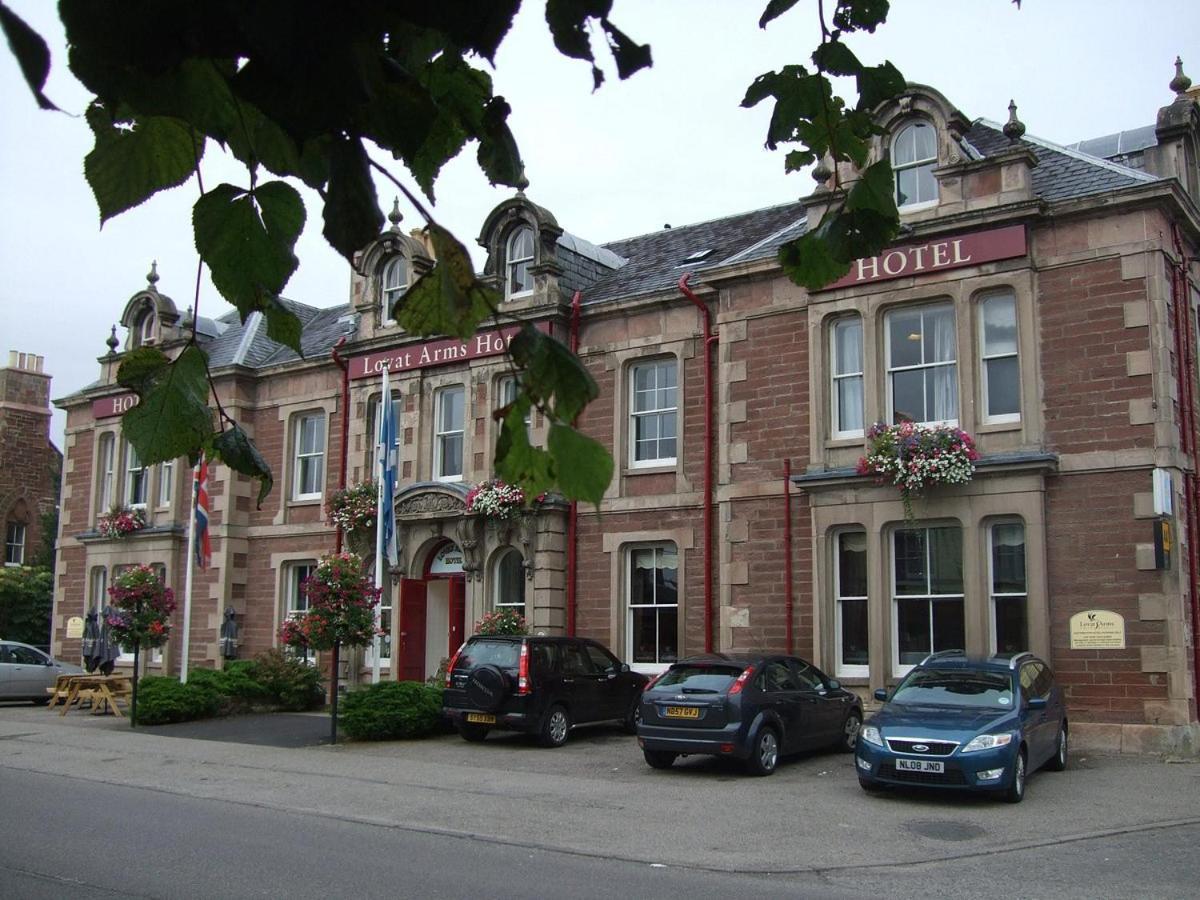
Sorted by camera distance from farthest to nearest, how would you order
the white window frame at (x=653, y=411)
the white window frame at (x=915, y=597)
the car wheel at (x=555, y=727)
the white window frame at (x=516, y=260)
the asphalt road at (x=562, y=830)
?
the white window frame at (x=516, y=260) → the white window frame at (x=653, y=411) → the white window frame at (x=915, y=597) → the car wheel at (x=555, y=727) → the asphalt road at (x=562, y=830)

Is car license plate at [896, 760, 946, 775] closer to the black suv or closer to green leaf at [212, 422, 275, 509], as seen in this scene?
the black suv

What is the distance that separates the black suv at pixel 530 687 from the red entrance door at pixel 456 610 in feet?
19.6

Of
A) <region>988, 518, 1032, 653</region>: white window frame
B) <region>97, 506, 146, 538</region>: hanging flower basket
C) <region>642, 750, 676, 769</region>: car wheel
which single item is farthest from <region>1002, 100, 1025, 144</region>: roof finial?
<region>97, 506, 146, 538</region>: hanging flower basket

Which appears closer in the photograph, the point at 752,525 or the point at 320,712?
the point at 752,525

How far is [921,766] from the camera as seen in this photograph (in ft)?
42.4

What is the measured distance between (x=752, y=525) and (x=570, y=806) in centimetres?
854

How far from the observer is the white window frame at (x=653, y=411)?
22.5m

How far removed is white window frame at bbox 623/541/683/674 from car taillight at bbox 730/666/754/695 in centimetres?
617

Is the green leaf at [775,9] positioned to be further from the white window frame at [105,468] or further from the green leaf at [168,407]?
the white window frame at [105,468]

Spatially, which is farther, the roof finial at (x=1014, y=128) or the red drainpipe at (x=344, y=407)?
the red drainpipe at (x=344, y=407)

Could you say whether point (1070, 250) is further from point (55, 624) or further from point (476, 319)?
point (55, 624)

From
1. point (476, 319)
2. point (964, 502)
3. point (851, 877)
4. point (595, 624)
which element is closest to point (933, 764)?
point (851, 877)

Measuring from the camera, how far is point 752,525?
2061cm

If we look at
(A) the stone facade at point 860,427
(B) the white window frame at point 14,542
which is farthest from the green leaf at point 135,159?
(B) the white window frame at point 14,542
